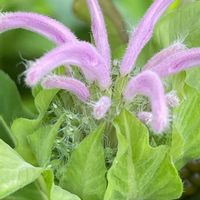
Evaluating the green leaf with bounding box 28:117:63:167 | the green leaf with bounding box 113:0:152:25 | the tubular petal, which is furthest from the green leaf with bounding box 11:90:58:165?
the green leaf with bounding box 113:0:152:25

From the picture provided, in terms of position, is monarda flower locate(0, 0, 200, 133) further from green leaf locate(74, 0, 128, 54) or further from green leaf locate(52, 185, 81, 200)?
green leaf locate(74, 0, 128, 54)

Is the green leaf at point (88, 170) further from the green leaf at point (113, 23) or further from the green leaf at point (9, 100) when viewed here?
the green leaf at point (113, 23)

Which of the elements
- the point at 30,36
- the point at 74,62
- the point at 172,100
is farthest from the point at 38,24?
the point at 30,36

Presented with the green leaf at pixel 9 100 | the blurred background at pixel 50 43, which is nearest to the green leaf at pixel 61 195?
the green leaf at pixel 9 100

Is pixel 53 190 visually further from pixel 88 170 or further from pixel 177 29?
pixel 177 29

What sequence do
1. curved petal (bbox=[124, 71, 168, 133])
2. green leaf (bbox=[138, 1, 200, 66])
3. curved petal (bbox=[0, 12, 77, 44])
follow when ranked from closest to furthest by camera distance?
1. curved petal (bbox=[124, 71, 168, 133])
2. curved petal (bbox=[0, 12, 77, 44])
3. green leaf (bbox=[138, 1, 200, 66])

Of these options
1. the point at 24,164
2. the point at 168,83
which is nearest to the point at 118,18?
the point at 168,83

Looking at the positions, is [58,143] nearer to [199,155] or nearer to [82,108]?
[82,108]
